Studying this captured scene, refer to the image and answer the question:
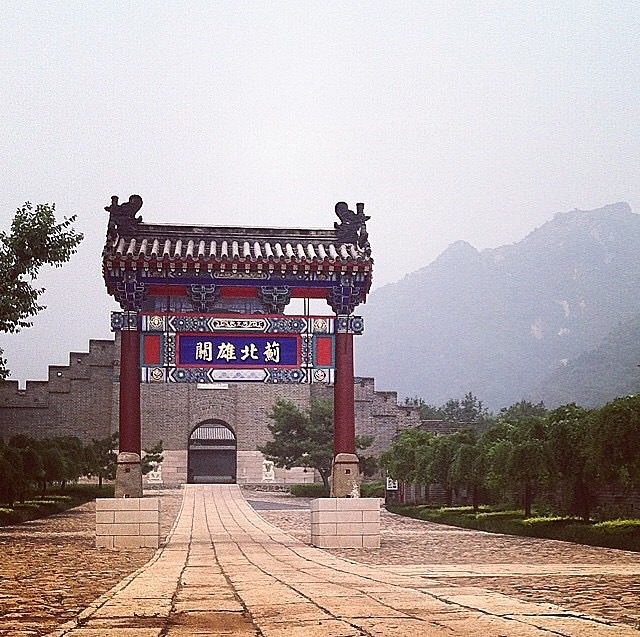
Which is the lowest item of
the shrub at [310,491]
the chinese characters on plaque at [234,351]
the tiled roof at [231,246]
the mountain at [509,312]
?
the shrub at [310,491]

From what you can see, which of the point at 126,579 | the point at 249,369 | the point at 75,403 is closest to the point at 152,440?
the point at 75,403

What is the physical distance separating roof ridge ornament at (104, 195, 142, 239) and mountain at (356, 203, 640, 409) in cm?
9217

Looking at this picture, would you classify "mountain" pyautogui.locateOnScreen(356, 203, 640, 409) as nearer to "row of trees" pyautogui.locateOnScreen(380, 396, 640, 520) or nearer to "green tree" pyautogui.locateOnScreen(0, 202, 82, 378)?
"row of trees" pyautogui.locateOnScreen(380, 396, 640, 520)

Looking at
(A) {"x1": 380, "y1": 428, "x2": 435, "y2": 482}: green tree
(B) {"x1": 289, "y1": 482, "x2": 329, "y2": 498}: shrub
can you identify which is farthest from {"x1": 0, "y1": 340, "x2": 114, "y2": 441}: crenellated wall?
(A) {"x1": 380, "y1": 428, "x2": 435, "y2": 482}: green tree

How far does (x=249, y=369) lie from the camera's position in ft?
47.6

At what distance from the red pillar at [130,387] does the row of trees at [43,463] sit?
559 centimetres

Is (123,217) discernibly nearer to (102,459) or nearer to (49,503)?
(49,503)

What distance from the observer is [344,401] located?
14.7 meters

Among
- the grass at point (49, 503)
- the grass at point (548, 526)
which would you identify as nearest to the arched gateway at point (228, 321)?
the grass at point (548, 526)

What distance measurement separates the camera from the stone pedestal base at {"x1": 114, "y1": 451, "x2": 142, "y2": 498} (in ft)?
46.1

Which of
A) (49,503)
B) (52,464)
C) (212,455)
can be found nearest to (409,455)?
(52,464)

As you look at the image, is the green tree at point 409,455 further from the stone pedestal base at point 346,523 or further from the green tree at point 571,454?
the stone pedestal base at point 346,523

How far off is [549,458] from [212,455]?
3561cm

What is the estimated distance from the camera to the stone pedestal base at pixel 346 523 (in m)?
13.6
